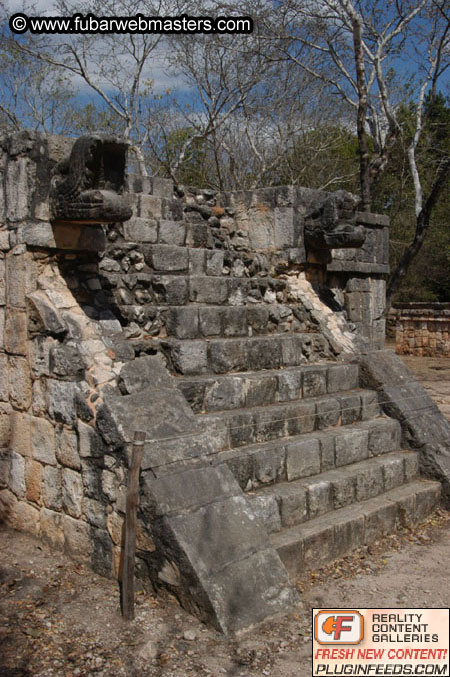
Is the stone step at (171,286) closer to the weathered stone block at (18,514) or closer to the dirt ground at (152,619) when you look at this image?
the weathered stone block at (18,514)

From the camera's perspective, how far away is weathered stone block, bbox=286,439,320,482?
468cm

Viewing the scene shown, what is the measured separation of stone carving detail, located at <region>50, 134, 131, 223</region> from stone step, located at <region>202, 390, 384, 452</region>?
5.04 feet

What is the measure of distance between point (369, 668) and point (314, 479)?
5.47 ft

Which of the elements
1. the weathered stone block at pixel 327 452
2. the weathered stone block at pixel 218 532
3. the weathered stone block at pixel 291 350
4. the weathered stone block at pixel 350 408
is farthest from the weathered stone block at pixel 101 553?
the weathered stone block at pixel 350 408

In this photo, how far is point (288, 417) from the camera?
4.96 m

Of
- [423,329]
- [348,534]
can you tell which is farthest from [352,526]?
[423,329]

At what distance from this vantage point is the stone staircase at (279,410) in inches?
174

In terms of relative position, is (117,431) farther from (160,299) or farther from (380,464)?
(380,464)

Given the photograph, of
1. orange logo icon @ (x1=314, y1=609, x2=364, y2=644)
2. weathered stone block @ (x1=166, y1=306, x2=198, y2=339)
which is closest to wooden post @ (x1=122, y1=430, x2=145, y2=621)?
orange logo icon @ (x1=314, y1=609, x2=364, y2=644)

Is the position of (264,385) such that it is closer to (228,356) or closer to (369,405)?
(228,356)

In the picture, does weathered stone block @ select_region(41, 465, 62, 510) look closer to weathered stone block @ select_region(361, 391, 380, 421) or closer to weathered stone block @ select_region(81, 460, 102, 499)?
weathered stone block @ select_region(81, 460, 102, 499)

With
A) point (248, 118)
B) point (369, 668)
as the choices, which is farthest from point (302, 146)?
point (369, 668)

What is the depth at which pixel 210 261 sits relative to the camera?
5848mm

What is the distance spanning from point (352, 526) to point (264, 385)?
4.03 ft
